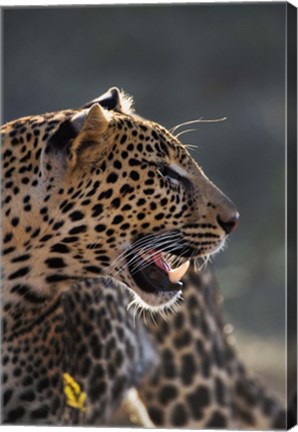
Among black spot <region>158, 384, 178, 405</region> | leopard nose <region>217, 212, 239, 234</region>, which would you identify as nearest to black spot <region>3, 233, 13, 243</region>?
leopard nose <region>217, 212, 239, 234</region>

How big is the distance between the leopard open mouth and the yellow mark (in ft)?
2.01

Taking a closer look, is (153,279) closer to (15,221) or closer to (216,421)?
(15,221)

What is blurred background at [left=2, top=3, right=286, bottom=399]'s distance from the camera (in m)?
8.52

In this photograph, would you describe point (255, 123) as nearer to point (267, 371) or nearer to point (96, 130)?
point (96, 130)

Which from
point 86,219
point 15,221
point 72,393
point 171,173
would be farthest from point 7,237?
point 72,393

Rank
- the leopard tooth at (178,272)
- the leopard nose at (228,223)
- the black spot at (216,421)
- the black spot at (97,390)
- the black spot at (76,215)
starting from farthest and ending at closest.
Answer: the black spot at (216,421)
the black spot at (97,390)
the leopard tooth at (178,272)
the leopard nose at (228,223)
the black spot at (76,215)

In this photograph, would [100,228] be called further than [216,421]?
No

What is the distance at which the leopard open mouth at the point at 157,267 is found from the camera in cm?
830

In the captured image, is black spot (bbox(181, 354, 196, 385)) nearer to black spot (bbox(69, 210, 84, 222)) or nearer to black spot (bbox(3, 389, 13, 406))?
black spot (bbox(3, 389, 13, 406))

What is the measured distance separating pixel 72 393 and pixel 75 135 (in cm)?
127

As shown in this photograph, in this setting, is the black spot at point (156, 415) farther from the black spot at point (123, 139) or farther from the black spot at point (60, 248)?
the black spot at point (123, 139)

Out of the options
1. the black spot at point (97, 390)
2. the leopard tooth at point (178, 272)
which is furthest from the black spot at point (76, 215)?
the black spot at point (97, 390)

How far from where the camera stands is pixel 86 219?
322 inches

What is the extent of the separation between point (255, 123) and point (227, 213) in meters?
0.74
